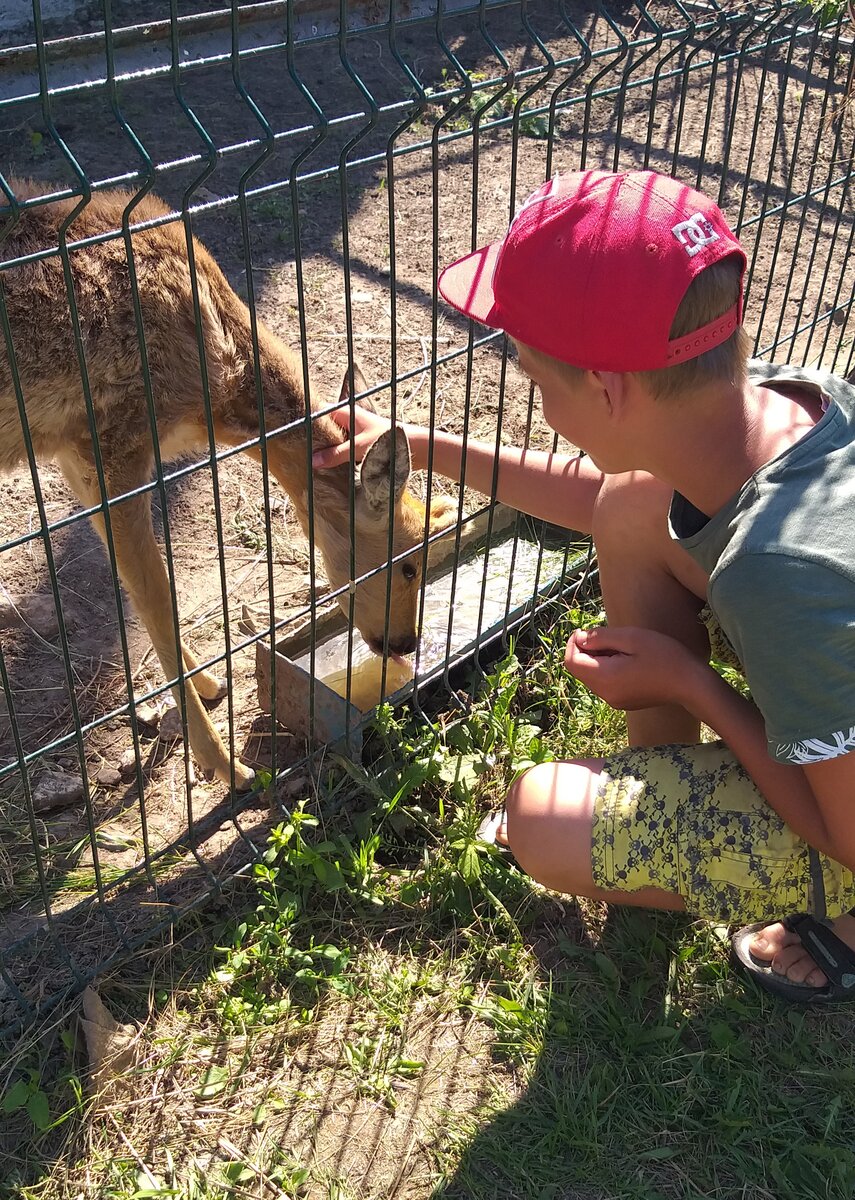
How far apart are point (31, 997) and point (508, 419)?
3.67m

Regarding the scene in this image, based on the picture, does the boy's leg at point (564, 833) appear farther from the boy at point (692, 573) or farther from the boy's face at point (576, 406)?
the boy's face at point (576, 406)

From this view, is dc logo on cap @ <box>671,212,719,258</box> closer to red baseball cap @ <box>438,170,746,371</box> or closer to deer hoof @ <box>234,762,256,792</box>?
red baseball cap @ <box>438,170,746,371</box>

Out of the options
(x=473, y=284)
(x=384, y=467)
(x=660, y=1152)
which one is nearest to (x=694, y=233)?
(x=473, y=284)

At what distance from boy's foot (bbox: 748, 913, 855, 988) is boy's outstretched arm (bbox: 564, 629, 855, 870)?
44cm

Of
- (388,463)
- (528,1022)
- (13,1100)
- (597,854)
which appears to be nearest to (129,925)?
(13,1100)

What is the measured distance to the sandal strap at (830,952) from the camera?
287cm

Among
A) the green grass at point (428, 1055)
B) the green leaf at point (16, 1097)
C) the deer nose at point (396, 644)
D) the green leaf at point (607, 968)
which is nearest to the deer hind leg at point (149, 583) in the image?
the green grass at point (428, 1055)

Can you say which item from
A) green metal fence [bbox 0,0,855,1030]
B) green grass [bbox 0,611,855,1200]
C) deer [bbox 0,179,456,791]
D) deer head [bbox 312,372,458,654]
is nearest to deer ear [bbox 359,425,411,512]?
deer [bbox 0,179,456,791]

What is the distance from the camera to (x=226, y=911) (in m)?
3.26

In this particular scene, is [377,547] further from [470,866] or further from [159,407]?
[470,866]

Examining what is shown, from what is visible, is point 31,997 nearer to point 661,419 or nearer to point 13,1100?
point 13,1100

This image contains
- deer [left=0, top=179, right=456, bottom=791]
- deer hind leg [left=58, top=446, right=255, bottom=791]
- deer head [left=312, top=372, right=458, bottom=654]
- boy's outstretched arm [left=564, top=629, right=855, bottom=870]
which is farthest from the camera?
deer head [left=312, top=372, right=458, bottom=654]

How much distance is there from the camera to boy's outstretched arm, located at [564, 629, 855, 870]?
2.46 metres

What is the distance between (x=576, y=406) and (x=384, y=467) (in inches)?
50.4
